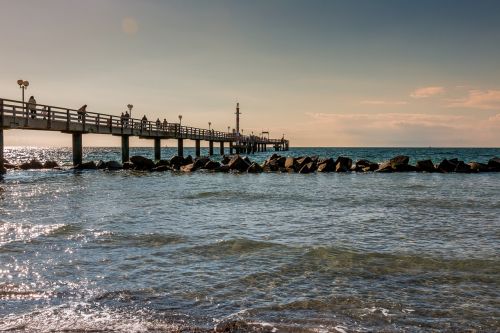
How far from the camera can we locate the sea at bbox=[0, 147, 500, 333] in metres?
4.91

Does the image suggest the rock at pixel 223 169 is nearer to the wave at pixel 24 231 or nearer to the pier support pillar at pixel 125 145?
the pier support pillar at pixel 125 145

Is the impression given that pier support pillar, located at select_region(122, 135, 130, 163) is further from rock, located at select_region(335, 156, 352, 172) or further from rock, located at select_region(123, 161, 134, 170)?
rock, located at select_region(335, 156, 352, 172)

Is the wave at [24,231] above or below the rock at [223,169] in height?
below

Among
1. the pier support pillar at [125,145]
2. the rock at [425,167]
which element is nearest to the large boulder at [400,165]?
the rock at [425,167]

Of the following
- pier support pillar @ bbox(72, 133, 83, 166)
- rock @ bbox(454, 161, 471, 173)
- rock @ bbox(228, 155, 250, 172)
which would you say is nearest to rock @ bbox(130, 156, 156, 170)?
pier support pillar @ bbox(72, 133, 83, 166)

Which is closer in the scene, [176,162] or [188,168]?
[188,168]

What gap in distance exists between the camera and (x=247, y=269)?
22.7ft

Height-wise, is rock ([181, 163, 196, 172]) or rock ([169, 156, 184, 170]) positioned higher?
rock ([169, 156, 184, 170])

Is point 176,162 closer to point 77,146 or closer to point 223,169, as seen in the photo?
point 223,169

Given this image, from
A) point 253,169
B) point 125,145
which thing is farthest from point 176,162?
point 253,169

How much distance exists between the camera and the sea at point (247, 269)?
491 cm

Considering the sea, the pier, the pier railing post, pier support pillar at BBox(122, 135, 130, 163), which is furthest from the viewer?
the pier railing post

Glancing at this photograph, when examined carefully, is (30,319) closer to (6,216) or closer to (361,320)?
(361,320)

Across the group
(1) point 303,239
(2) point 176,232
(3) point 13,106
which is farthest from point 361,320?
(3) point 13,106
